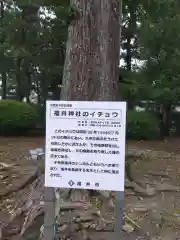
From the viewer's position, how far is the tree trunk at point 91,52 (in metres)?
5.27

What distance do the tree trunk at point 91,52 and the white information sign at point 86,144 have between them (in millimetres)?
2017

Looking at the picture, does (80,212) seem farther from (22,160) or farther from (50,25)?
(50,25)

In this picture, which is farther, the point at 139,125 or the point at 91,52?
the point at 139,125

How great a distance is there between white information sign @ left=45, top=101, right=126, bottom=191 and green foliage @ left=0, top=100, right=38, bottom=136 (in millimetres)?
9258

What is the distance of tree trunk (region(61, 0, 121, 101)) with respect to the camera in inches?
208

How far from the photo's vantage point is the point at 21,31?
518 inches

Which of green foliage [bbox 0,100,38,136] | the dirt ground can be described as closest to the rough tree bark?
the dirt ground

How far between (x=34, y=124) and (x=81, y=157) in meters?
9.84

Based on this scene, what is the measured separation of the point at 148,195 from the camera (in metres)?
5.75

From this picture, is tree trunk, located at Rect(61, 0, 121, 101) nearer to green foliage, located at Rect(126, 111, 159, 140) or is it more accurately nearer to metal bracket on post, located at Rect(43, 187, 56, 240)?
metal bracket on post, located at Rect(43, 187, 56, 240)

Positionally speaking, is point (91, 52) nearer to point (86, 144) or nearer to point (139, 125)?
point (86, 144)

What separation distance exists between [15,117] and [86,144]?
9409 mm

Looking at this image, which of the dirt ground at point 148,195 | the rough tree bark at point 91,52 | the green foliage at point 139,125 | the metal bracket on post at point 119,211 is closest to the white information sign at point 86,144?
the metal bracket on post at point 119,211

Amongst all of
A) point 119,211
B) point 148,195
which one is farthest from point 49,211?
point 148,195
